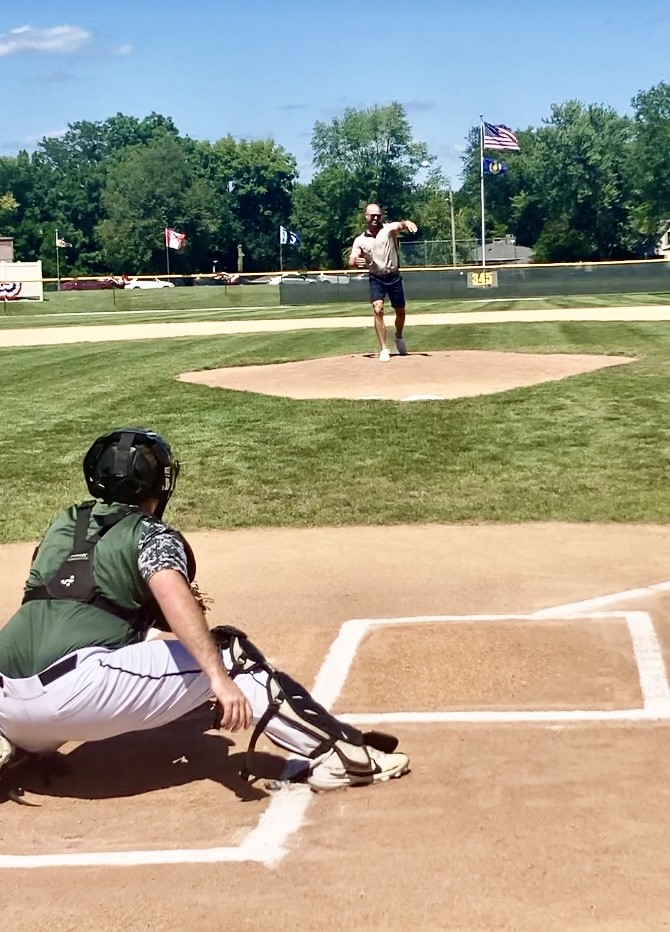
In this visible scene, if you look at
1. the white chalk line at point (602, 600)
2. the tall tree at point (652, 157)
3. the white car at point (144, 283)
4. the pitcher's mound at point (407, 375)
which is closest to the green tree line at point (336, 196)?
the tall tree at point (652, 157)

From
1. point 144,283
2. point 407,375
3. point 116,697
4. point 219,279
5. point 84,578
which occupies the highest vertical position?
point 144,283

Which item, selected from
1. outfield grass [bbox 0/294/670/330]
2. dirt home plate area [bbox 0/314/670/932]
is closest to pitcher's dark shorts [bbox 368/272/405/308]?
dirt home plate area [bbox 0/314/670/932]

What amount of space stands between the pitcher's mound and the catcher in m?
8.24

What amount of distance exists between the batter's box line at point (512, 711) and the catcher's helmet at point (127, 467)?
1316 mm

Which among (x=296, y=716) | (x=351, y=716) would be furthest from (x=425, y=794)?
(x=351, y=716)

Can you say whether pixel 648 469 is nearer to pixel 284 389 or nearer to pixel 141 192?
pixel 284 389

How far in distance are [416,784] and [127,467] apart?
4.78 ft

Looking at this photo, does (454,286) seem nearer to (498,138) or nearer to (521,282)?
(521,282)

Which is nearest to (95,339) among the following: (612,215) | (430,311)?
(430,311)

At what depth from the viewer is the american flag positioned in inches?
1806

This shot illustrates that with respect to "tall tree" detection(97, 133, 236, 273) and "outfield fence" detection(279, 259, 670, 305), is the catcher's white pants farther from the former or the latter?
"tall tree" detection(97, 133, 236, 273)

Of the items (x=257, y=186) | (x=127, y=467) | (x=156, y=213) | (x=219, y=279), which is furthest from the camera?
(x=257, y=186)

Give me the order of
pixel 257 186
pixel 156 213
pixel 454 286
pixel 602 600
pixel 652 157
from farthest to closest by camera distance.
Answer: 1. pixel 257 186
2. pixel 156 213
3. pixel 652 157
4. pixel 454 286
5. pixel 602 600

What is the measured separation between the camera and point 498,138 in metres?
46.1
